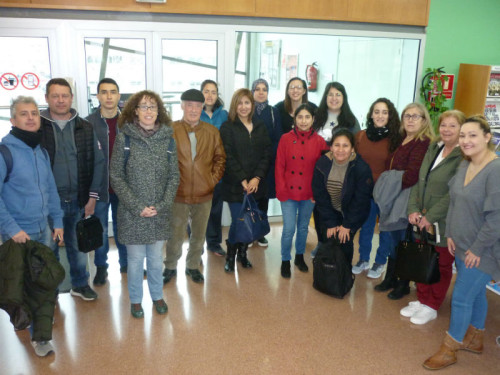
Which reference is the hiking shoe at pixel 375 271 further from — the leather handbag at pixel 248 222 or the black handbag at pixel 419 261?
the leather handbag at pixel 248 222

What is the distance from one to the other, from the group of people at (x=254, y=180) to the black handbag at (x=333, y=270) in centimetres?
10

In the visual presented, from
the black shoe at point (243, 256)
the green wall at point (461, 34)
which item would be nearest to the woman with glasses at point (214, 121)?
the black shoe at point (243, 256)

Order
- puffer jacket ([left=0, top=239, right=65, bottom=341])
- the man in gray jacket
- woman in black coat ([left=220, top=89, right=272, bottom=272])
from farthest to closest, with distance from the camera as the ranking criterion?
woman in black coat ([left=220, top=89, right=272, bottom=272]) → the man in gray jacket → puffer jacket ([left=0, top=239, right=65, bottom=341])

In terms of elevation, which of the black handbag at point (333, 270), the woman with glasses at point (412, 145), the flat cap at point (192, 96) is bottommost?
the black handbag at point (333, 270)

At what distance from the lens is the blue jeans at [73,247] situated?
3.18m

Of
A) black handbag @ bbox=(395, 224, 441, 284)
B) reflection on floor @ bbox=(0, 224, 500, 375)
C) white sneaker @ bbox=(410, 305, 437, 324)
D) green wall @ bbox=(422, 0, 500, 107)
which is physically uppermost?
green wall @ bbox=(422, 0, 500, 107)

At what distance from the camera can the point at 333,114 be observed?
13.3ft

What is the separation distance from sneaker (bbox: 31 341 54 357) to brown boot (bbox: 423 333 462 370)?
2.42m

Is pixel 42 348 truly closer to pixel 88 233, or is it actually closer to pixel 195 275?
pixel 88 233

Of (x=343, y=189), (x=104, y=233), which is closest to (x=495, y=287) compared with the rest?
(x=343, y=189)

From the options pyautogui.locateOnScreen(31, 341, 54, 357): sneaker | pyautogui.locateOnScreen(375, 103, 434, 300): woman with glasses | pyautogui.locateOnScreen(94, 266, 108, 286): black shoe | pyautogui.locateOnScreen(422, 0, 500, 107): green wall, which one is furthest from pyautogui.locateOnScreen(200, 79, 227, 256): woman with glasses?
pyautogui.locateOnScreen(422, 0, 500, 107): green wall

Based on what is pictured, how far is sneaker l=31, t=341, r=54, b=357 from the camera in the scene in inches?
108

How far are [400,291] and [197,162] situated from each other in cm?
202

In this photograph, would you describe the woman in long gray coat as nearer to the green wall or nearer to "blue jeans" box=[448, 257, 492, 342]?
"blue jeans" box=[448, 257, 492, 342]
